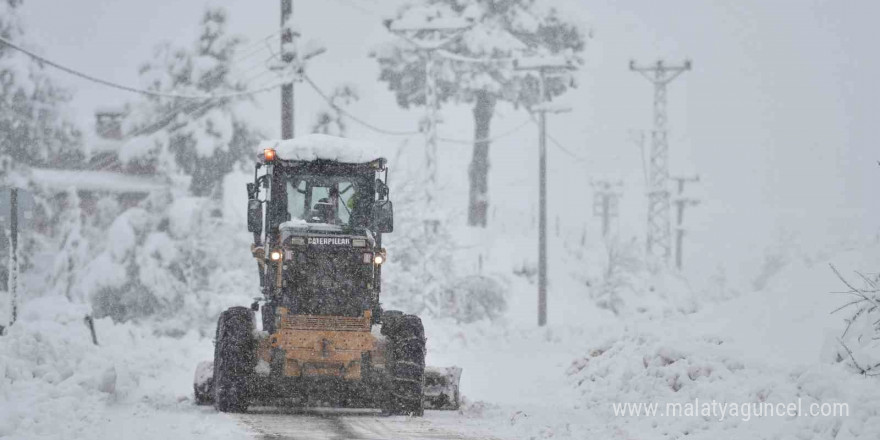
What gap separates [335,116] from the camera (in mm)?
43062

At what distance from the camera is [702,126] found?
171m

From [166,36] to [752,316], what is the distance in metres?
32.2

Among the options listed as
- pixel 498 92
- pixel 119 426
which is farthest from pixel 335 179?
pixel 498 92

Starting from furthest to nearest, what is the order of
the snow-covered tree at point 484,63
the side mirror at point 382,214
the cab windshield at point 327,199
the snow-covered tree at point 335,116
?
1. the snow-covered tree at point 484,63
2. the snow-covered tree at point 335,116
3. the cab windshield at point 327,199
4. the side mirror at point 382,214

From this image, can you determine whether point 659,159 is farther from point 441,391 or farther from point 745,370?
point 745,370

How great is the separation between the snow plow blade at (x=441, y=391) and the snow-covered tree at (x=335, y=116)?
2864cm

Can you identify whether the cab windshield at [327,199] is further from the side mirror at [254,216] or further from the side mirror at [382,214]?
the side mirror at [254,216]

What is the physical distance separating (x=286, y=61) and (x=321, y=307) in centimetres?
1703

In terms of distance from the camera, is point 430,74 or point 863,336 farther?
point 430,74

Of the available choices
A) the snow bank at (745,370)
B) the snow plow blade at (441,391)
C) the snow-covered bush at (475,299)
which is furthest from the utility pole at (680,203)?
the snow plow blade at (441,391)

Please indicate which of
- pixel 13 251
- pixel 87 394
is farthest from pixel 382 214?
pixel 13 251

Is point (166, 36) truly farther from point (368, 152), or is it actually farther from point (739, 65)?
point (739, 65)

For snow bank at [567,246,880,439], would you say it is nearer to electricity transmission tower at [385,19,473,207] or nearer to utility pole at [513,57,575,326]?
electricity transmission tower at [385,19,473,207]

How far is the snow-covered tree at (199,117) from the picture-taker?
42406 millimetres
